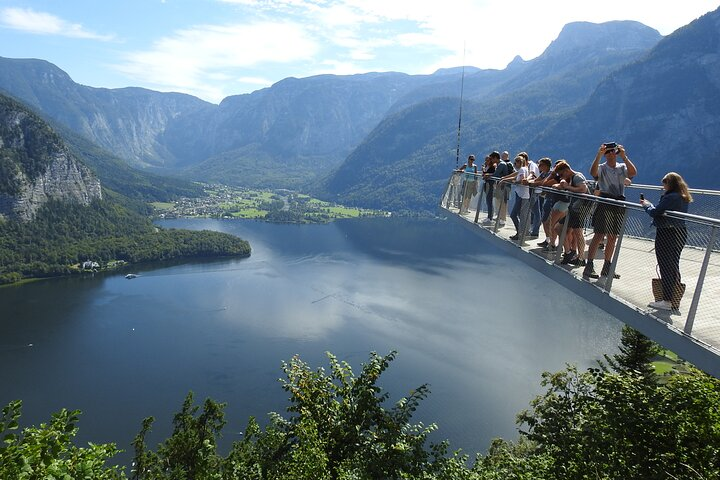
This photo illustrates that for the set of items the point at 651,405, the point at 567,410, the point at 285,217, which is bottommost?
the point at 285,217

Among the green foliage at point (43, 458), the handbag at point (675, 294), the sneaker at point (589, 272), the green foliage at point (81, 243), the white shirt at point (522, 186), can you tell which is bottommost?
the green foliage at point (81, 243)

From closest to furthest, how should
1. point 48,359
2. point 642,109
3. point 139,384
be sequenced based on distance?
point 139,384, point 48,359, point 642,109

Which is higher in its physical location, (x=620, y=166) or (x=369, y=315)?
(x=620, y=166)

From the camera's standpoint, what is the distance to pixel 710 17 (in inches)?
5625

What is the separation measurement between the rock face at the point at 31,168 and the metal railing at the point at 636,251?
14112 centimetres

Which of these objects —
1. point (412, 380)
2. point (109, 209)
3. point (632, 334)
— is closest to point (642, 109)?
point (412, 380)

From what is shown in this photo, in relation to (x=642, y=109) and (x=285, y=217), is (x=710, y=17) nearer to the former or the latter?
(x=642, y=109)

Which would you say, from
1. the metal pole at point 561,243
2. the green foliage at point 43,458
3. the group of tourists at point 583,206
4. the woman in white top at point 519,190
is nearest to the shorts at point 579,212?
the group of tourists at point 583,206

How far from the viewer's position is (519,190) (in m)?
9.65

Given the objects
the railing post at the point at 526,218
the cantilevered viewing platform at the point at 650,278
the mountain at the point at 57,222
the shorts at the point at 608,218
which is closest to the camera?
the cantilevered viewing platform at the point at 650,278

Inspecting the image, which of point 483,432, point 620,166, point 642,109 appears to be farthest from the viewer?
point 642,109

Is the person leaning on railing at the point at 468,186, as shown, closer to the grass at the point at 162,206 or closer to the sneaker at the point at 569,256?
the sneaker at the point at 569,256

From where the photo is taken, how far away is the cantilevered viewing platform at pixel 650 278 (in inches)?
197

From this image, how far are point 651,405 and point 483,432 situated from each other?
29643mm
